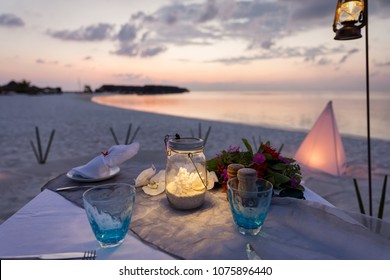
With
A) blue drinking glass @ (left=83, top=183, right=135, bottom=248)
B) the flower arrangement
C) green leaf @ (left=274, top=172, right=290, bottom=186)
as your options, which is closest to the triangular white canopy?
the flower arrangement

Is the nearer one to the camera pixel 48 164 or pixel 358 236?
pixel 358 236

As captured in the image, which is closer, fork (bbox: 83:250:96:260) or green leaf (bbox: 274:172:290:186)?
fork (bbox: 83:250:96:260)

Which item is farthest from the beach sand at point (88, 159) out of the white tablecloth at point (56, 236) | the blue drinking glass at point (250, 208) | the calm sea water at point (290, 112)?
the calm sea water at point (290, 112)

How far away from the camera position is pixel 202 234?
0.93m

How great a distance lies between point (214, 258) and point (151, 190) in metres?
0.60

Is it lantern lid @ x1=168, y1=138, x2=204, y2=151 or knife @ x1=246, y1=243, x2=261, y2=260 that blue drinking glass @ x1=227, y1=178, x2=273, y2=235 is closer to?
knife @ x1=246, y1=243, x2=261, y2=260

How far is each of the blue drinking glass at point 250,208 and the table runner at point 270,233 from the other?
4 centimetres

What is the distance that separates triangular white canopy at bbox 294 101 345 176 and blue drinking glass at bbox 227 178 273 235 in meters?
2.93

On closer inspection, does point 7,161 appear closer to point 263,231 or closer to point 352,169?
point 263,231

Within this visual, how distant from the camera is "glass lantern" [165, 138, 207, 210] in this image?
1.10 m

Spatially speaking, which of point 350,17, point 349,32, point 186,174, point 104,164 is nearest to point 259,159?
point 186,174
